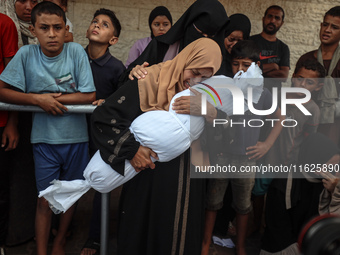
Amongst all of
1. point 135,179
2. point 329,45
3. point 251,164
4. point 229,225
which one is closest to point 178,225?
point 135,179

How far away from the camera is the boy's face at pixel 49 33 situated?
2.18 metres

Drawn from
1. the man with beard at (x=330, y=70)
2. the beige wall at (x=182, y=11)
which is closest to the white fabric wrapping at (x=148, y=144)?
the man with beard at (x=330, y=70)

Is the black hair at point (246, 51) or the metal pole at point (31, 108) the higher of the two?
the black hair at point (246, 51)

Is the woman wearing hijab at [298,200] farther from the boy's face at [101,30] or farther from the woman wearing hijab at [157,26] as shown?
the woman wearing hijab at [157,26]

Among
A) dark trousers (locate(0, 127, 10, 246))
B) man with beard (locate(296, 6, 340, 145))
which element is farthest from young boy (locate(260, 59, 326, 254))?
dark trousers (locate(0, 127, 10, 246))

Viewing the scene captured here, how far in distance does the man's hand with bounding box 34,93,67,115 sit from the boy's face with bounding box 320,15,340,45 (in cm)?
267

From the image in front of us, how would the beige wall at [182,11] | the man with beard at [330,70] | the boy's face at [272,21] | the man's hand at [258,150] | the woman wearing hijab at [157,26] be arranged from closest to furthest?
1. the man's hand at [258,150]
2. the man with beard at [330,70]
3. the woman wearing hijab at [157,26]
4. the boy's face at [272,21]
5. the beige wall at [182,11]

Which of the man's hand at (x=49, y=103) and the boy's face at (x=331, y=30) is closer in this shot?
the man's hand at (x=49, y=103)

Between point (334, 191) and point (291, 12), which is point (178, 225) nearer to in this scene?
point (334, 191)

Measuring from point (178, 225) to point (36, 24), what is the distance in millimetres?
→ 1582

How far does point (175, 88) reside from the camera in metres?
1.96

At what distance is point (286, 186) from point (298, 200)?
0.13m

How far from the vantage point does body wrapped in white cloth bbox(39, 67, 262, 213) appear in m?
1.81

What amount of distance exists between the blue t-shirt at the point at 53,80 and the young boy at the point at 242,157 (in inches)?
41.3
